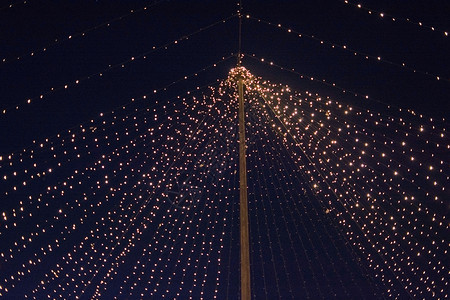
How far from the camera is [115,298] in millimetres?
10312

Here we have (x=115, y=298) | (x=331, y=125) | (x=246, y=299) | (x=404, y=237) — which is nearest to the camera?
(x=246, y=299)

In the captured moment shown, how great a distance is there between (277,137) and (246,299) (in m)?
3.05

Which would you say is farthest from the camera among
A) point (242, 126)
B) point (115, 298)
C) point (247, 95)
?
point (115, 298)

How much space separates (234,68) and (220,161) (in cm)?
244

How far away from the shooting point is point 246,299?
5.63 metres

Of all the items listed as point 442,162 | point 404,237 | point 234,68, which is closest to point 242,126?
point 234,68

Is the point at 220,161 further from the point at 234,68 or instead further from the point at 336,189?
the point at 234,68

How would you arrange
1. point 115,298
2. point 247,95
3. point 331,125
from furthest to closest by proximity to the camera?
point 115,298 → point 247,95 → point 331,125

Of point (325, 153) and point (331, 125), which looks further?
point (325, 153)

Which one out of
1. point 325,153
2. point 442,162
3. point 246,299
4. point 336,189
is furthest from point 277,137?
point 246,299

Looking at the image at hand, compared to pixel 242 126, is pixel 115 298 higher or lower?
lower

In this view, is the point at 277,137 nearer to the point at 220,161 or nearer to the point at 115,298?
the point at 220,161

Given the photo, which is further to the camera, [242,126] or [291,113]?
[291,113]

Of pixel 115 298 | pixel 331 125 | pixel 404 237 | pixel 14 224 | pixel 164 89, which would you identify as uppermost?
pixel 164 89
